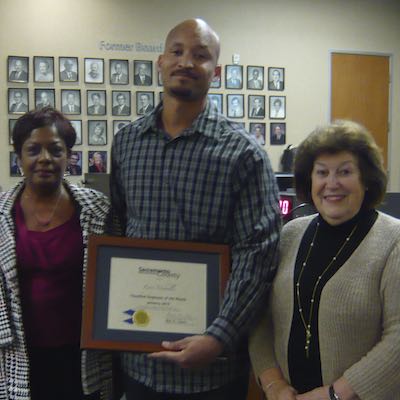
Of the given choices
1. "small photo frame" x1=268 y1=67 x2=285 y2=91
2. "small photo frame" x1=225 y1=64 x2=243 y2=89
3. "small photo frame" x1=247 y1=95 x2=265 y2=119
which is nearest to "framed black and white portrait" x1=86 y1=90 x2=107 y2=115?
"small photo frame" x1=225 y1=64 x2=243 y2=89

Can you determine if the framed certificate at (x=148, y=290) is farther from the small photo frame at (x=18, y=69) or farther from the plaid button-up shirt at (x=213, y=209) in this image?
the small photo frame at (x=18, y=69)

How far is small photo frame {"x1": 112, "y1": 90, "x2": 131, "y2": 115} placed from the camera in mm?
→ 6141

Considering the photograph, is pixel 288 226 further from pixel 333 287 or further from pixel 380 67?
pixel 380 67

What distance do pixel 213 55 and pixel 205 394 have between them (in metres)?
1.08

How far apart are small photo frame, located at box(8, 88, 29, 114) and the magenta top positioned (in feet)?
14.6

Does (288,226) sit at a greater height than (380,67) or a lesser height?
lesser

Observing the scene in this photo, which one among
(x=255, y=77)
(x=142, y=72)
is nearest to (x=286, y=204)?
(x=142, y=72)

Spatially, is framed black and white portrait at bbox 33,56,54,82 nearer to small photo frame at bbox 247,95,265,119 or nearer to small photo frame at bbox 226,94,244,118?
small photo frame at bbox 226,94,244,118

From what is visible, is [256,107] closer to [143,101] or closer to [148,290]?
[143,101]

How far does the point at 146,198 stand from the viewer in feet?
5.46

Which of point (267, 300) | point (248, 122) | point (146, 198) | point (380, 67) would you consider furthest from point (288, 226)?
point (380, 67)

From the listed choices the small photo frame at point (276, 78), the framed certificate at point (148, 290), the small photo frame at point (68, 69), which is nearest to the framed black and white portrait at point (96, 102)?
the small photo frame at point (68, 69)

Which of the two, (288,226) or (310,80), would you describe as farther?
(310,80)

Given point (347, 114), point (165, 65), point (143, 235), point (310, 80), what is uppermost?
point (310, 80)
